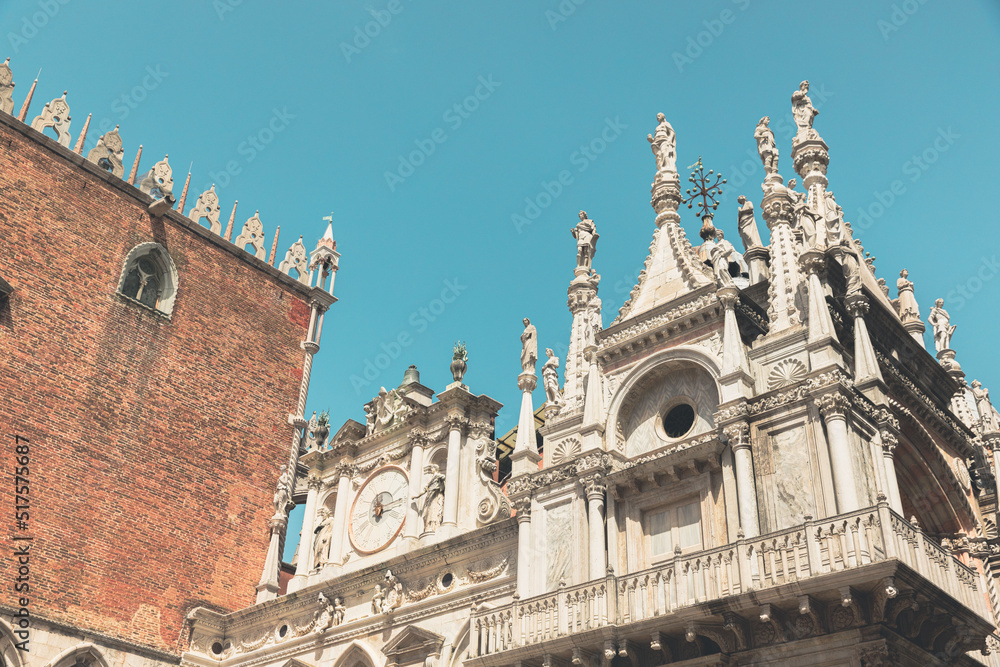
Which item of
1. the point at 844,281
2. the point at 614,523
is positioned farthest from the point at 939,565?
the point at 844,281

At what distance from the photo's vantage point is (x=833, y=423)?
47.2 ft

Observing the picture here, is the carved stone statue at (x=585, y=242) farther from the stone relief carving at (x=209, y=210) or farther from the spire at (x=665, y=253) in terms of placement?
the stone relief carving at (x=209, y=210)

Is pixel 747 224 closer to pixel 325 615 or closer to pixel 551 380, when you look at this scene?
pixel 551 380

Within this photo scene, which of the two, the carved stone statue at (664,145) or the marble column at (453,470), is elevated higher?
the carved stone statue at (664,145)

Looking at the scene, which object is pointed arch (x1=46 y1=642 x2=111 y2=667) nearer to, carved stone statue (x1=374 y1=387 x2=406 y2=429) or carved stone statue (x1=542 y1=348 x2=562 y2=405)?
carved stone statue (x1=374 y1=387 x2=406 y2=429)

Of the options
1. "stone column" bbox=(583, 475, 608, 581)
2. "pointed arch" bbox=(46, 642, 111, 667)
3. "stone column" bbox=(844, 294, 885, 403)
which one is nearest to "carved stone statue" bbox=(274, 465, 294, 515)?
"pointed arch" bbox=(46, 642, 111, 667)

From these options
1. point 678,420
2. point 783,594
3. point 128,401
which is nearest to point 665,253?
point 678,420

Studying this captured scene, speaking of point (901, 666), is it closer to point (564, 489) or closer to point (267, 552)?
point (564, 489)

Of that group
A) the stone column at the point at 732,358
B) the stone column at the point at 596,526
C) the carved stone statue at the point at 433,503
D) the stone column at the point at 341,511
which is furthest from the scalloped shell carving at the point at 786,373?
the stone column at the point at 341,511

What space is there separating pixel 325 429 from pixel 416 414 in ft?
13.0

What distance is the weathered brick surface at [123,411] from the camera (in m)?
22.3

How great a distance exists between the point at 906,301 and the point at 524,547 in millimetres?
10510

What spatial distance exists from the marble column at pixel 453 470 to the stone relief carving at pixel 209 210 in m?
10.5

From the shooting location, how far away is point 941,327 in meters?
21.5
